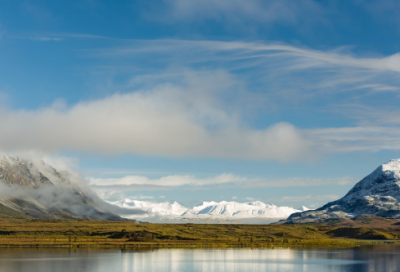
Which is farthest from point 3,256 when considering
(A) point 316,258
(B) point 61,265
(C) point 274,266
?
(A) point 316,258

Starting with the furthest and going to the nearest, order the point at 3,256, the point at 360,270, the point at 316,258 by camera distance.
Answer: the point at 316,258 < the point at 3,256 < the point at 360,270

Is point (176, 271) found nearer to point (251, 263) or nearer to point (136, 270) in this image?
point (136, 270)

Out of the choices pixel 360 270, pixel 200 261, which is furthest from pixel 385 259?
pixel 200 261

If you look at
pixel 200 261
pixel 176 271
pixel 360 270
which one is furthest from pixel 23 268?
pixel 360 270

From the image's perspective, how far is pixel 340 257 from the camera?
190875 mm

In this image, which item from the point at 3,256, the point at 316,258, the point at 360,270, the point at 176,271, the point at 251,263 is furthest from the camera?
the point at 316,258

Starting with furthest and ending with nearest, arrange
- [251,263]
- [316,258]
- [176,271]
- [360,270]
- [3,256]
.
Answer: [316,258]
[3,256]
[251,263]
[360,270]
[176,271]

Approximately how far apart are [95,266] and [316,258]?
85.8m

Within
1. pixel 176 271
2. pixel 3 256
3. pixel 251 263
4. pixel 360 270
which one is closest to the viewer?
pixel 176 271

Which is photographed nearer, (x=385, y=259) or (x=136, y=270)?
(x=136, y=270)

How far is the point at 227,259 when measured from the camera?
6880 inches

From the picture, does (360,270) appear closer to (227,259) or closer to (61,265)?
(227,259)

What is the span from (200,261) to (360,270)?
51.3m

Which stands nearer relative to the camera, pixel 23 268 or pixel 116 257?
pixel 23 268
